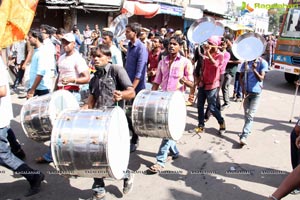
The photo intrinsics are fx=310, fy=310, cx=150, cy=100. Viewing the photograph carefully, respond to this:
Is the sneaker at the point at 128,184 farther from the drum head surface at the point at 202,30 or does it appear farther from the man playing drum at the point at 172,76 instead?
the drum head surface at the point at 202,30

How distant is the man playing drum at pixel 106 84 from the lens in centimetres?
321

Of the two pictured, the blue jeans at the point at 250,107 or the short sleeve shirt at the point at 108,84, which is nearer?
the short sleeve shirt at the point at 108,84

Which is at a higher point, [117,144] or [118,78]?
[118,78]

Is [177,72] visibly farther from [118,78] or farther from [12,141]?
[12,141]

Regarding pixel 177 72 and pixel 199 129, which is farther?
pixel 199 129

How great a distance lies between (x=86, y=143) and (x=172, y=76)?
1945mm

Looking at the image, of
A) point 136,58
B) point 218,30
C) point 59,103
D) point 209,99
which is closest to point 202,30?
point 218,30

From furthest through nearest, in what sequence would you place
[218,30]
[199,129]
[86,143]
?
[199,129]
[218,30]
[86,143]

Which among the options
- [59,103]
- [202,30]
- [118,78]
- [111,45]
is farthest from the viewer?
[202,30]

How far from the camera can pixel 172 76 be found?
4.17 m

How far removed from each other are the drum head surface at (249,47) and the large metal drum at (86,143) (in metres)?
2.59

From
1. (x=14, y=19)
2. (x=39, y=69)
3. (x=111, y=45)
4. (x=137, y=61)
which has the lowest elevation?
(x=39, y=69)

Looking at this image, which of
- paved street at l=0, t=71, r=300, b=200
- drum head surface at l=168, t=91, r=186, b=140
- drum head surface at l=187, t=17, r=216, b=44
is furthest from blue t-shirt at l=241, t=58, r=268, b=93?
drum head surface at l=168, t=91, r=186, b=140

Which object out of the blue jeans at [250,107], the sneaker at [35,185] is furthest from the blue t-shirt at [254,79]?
the sneaker at [35,185]
